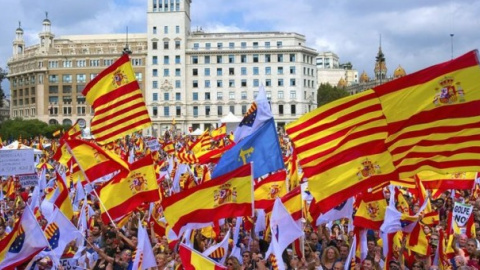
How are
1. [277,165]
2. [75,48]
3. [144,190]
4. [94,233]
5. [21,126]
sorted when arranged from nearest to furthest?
[277,165] → [144,190] → [94,233] → [21,126] → [75,48]

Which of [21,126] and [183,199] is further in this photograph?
[21,126]

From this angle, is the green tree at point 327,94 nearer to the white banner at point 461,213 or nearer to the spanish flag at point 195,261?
the white banner at point 461,213

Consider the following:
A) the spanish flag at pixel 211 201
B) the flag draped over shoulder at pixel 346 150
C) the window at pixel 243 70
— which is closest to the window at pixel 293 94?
the window at pixel 243 70

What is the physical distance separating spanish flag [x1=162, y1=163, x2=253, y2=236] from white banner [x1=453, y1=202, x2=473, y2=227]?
4.14 metres

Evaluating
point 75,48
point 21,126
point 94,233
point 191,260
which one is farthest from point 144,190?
point 75,48

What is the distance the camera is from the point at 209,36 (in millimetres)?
96375

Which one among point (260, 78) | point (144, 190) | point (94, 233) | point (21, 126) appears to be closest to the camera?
point (144, 190)

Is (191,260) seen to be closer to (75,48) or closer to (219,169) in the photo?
(219,169)

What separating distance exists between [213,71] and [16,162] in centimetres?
7905

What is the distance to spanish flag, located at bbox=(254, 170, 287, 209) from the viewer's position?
12.4 m

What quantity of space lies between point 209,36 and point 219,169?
86.4 meters

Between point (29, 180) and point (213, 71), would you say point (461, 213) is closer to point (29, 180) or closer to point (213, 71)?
point (29, 180)

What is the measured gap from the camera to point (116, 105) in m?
14.9

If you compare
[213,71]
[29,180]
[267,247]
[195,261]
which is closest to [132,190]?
[267,247]
